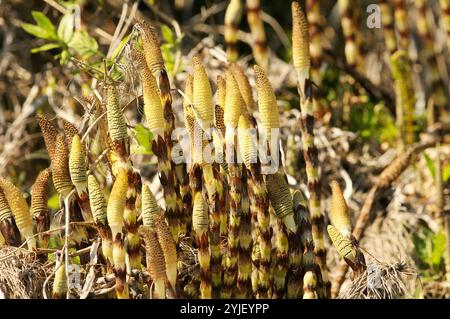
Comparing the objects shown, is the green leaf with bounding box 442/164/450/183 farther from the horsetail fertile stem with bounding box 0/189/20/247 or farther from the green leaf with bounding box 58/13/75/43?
the horsetail fertile stem with bounding box 0/189/20/247

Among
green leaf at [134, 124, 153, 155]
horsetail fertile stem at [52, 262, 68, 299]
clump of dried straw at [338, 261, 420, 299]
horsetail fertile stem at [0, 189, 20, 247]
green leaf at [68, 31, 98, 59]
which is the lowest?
clump of dried straw at [338, 261, 420, 299]

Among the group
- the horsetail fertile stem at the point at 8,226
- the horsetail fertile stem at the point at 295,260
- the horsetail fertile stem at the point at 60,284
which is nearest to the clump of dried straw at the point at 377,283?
the horsetail fertile stem at the point at 295,260

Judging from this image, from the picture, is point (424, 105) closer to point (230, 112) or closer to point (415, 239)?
point (415, 239)

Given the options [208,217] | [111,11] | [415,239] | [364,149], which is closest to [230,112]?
[208,217]

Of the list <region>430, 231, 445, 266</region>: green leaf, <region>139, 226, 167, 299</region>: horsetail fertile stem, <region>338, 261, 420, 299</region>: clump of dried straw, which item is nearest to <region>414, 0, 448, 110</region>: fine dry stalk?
<region>430, 231, 445, 266</region>: green leaf

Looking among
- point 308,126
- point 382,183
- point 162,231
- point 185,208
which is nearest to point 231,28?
point 382,183

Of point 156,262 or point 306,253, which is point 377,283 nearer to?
point 306,253
